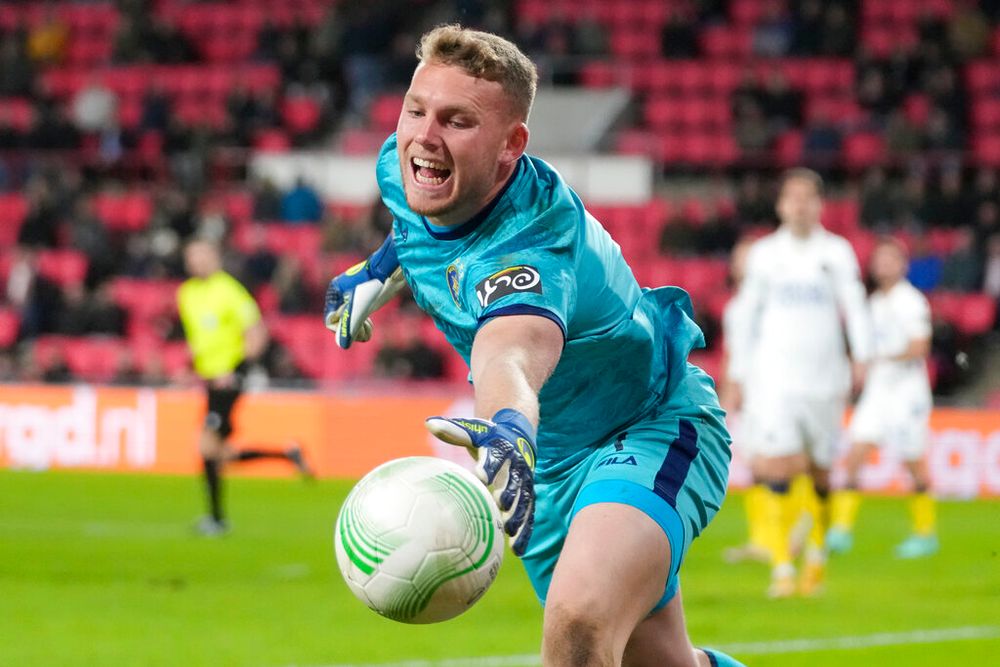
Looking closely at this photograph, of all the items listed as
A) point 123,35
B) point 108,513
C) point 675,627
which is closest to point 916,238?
point 108,513

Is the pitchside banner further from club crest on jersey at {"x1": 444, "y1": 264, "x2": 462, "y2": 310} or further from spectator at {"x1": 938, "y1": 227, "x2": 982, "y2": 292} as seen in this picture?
club crest on jersey at {"x1": 444, "y1": 264, "x2": 462, "y2": 310}

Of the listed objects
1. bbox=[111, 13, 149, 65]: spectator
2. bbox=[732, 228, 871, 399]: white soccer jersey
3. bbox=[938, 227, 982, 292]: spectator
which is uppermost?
bbox=[732, 228, 871, 399]: white soccer jersey

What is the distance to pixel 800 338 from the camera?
10.5 meters

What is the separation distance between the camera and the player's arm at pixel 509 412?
3.36m

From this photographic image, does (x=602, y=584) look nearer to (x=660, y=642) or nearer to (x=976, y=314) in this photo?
(x=660, y=642)

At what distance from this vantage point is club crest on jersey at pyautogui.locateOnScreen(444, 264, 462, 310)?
4.29m

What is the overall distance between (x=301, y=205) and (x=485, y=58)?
1789 centimetres

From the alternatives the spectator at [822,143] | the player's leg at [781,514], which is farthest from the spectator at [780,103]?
the player's leg at [781,514]

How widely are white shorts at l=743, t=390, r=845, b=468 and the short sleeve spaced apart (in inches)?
244

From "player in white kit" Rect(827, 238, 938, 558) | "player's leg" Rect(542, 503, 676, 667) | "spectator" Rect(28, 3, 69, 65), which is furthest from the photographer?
"spectator" Rect(28, 3, 69, 65)

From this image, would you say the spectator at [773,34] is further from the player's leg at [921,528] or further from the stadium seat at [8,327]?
the player's leg at [921,528]

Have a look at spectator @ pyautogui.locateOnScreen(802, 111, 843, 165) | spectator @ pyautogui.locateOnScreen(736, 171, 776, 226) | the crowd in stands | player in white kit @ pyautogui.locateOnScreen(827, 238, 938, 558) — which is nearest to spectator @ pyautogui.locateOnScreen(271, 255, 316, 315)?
the crowd in stands

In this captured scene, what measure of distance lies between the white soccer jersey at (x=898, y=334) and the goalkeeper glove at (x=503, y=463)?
10075 millimetres

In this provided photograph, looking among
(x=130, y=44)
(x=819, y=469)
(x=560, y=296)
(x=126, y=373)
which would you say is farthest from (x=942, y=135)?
(x=560, y=296)
